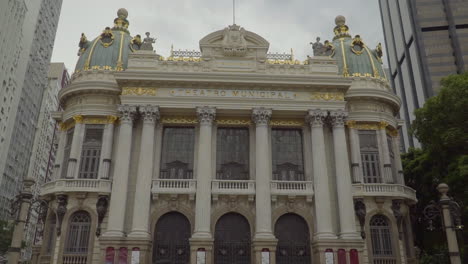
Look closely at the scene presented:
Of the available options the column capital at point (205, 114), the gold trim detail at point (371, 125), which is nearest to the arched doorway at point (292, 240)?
the column capital at point (205, 114)

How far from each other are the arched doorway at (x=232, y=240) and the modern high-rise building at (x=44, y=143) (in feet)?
196

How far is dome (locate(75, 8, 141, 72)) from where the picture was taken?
31797 mm

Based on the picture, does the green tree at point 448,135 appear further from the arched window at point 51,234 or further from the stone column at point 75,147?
the arched window at point 51,234

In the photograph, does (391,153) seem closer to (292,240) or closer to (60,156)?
(292,240)

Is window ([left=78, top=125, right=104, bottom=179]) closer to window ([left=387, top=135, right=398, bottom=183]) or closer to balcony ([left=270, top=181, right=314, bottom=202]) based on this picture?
balcony ([left=270, top=181, right=314, bottom=202])

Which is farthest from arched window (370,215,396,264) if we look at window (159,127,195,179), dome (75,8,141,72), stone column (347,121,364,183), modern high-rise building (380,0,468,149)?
modern high-rise building (380,0,468,149)

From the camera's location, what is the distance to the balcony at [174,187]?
27516mm

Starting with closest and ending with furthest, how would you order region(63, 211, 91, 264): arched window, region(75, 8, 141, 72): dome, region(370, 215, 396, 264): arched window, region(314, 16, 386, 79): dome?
region(63, 211, 91, 264): arched window, region(370, 215, 396, 264): arched window, region(75, 8, 141, 72): dome, region(314, 16, 386, 79): dome

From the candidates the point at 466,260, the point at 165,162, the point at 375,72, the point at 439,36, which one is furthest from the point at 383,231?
the point at 439,36

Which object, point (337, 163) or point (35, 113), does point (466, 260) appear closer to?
point (337, 163)

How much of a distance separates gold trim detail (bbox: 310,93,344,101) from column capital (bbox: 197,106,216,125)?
726 cm

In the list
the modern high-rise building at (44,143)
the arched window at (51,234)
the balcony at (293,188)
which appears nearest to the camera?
the balcony at (293,188)

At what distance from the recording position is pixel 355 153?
29953mm

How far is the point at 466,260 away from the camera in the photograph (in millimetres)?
25812
